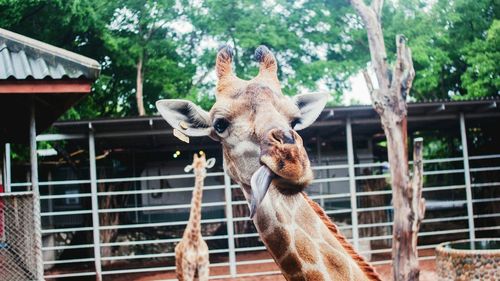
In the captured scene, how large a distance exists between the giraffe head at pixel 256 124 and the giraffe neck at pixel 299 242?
0.14 meters

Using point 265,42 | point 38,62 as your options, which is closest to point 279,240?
point 38,62

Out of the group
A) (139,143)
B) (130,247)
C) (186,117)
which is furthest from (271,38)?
(186,117)

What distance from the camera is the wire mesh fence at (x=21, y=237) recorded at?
223 inches

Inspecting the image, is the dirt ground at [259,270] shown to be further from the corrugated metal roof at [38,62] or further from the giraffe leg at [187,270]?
the corrugated metal roof at [38,62]

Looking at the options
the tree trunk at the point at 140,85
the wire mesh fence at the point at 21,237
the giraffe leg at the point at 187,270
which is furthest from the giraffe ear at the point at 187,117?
the tree trunk at the point at 140,85

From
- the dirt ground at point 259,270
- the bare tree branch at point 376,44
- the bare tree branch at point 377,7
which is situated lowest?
the dirt ground at point 259,270

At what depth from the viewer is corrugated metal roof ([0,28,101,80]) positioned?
544 centimetres

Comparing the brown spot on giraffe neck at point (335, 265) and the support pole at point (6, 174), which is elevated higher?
the support pole at point (6, 174)

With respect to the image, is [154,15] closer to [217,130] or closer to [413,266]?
[413,266]

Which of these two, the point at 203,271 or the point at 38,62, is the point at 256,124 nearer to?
the point at 38,62

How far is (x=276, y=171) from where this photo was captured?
2.16 meters

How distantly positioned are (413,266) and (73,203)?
40.4 feet

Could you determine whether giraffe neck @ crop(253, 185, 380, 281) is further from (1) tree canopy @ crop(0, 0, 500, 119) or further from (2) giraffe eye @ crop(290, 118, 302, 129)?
(1) tree canopy @ crop(0, 0, 500, 119)

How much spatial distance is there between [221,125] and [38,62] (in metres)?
3.70
